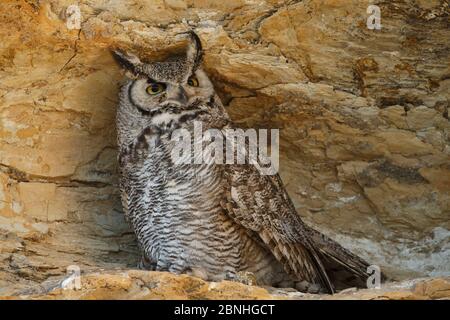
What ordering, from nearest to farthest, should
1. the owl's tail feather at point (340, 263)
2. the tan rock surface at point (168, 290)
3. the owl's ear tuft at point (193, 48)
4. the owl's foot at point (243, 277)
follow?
the tan rock surface at point (168, 290), the owl's foot at point (243, 277), the owl's tail feather at point (340, 263), the owl's ear tuft at point (193, 48)

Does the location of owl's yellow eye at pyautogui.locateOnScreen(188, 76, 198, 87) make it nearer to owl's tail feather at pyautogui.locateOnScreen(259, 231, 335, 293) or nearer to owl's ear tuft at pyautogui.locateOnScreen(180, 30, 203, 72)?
owl's ear tuft at pyautogui.locateOnScreen(180, 30, 203, 72)

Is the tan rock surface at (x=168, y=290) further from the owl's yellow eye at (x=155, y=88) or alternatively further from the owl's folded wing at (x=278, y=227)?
the owl's yellow eye at (x=155, y=88)

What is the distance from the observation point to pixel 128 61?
12.8 ft

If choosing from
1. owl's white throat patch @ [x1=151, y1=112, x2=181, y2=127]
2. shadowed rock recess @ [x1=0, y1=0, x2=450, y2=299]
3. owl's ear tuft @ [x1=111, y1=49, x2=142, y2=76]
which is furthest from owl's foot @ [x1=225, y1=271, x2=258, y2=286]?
owl's ear tuft @ [x1=111, y1=49, x2=142, y2=76]

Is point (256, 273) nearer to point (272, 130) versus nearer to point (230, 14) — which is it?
point (272, 130)

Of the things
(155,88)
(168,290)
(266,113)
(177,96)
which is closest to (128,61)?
(155,88)

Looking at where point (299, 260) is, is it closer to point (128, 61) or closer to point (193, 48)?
point (193, 48)

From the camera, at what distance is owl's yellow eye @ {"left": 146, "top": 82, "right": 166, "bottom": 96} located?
3.90m

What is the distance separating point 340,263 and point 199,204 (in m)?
0.66

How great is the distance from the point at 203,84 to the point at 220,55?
5.9 inches

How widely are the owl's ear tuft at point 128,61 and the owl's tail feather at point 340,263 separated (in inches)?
41.1

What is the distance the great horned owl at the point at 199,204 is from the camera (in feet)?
11.9

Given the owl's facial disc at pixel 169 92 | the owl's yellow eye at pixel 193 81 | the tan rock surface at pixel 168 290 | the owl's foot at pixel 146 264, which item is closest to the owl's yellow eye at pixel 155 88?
the owl's facial disc at pixel 169 92

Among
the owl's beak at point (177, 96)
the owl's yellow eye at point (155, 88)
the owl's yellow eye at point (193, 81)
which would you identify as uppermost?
the owl's yellow eye at point (193, 81)
